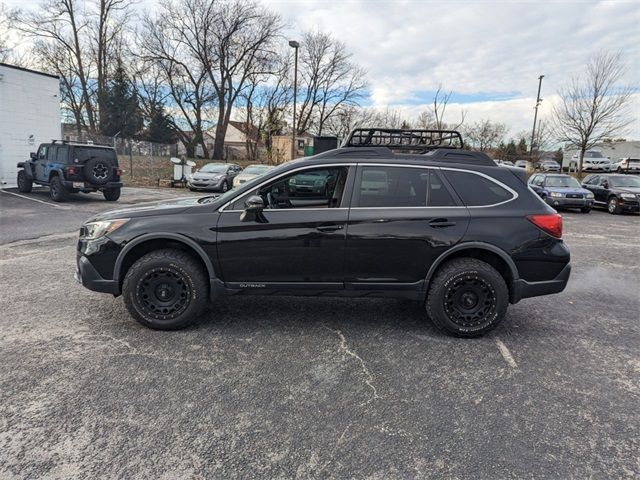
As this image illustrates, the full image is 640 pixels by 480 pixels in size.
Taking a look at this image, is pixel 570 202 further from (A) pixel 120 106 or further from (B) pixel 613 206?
(A) pixel 120 106

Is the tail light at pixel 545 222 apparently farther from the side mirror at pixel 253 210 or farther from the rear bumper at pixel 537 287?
the side mirror at pixel 253 210

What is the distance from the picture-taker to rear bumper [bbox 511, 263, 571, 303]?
3.94m

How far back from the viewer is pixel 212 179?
19266 mm

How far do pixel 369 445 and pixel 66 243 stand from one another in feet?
24.0

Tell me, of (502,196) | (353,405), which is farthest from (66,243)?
(502,196)

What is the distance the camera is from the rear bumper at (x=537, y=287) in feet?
12.9

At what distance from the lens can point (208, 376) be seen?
3.16 meters

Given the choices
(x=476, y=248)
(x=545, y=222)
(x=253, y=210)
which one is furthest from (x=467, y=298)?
(x=253, y=210)

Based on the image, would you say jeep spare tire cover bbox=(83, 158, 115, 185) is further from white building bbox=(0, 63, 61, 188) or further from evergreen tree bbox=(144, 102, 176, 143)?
evergreen tree bbox=(144, 102, 176, 143)

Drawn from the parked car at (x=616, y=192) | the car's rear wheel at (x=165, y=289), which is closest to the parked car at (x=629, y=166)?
the parked car at (x=616, y=192)

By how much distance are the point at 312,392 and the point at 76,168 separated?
12771 mm

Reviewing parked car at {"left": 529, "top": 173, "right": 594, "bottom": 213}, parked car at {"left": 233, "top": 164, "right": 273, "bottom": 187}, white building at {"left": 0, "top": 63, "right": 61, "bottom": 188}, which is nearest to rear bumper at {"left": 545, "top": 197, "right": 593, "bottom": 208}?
parked car at {"left": 529, "top": 173, "right": 594, "bottom": 213}

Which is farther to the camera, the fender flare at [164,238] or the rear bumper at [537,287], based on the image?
the rear bumper at [537,287]

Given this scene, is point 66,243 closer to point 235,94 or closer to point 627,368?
point 627,368
